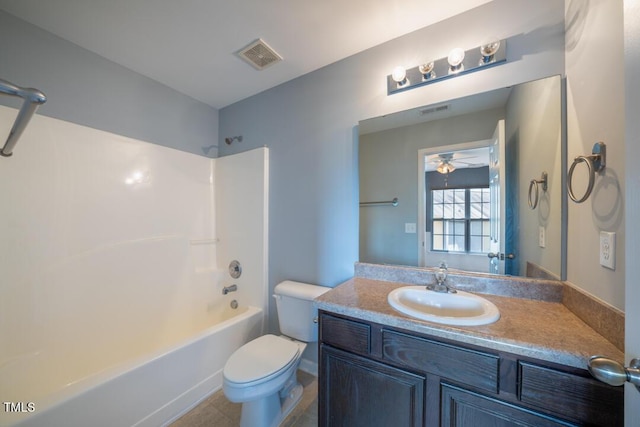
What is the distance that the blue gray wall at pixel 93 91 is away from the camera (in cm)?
133

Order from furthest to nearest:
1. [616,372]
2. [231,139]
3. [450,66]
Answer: [231,139]
[450,66]
[616,372]

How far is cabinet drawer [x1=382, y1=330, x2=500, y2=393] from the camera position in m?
0.74

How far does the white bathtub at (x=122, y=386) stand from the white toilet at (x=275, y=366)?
1.26 feet

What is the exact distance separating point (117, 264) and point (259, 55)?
1.89 m

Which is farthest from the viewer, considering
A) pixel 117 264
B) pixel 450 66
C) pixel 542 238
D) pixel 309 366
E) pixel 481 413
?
pixel 309 366

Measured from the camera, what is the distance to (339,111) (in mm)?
1638

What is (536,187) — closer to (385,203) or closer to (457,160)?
(457,160)

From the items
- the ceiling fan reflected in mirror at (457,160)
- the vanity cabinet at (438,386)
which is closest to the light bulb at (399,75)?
the ceiling fan reflected in mirror at (457,160)

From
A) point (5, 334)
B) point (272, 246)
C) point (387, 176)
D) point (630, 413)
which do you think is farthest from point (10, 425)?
point (387, 176)

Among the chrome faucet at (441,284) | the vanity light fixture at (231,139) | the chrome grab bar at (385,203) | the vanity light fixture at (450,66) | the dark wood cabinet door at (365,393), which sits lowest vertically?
the dark wood cabinet door at (365,393)

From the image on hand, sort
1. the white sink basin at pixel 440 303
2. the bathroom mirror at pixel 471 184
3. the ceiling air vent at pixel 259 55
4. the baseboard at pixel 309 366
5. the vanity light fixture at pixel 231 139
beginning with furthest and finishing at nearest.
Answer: the vanity light fixture at pixel 231 139
the baseboard at pixel 309 366
the ceiling air vent at pixel 259 55
the bathroom mirror at pixel 471 184
the white sink basin at pixel 440 303

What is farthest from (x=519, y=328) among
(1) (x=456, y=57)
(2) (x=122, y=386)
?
(2) (x=122, y=386)

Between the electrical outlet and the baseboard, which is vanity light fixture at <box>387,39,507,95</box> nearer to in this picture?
the electrical outlet

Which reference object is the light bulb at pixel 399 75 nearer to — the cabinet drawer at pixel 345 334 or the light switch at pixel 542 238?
the light switch at pixel 542 238
